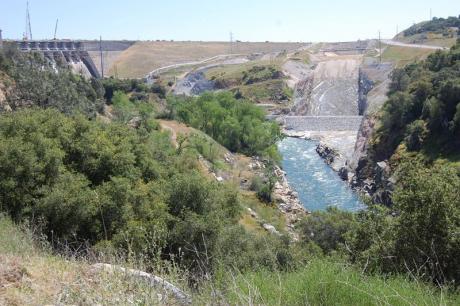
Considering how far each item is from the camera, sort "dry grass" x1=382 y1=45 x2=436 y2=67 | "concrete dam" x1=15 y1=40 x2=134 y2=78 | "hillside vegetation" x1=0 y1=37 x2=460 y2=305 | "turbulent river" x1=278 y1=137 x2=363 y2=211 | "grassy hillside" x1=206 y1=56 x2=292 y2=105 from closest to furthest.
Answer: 1. "hillside vegetation" x1=0 y1=37 x2=460 y2=305
2. "turbulent river" x1=278 y1=137 x2=363 y2=211
3. "concrete dam" x1=15 y1=40 x2=134 y2=78
4. "dry grass" x1=382 y1=45 x2=436 y2=67
5. "grassy hillside" x1=206 y1=56 x2=292 y2=105

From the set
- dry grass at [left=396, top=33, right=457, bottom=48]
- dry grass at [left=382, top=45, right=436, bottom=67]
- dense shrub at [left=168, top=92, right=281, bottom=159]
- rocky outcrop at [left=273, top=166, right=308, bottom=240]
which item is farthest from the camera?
dry grass at [left=396, top=33, right=457, bottom=48]

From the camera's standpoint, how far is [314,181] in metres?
48.0

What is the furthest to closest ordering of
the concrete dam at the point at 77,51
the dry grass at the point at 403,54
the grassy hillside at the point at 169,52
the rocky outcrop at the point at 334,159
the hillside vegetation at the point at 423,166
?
1. the grassy hillside at the point at 169,52
2. the dry grass at the point at 403,54
3. the concrete dam at the point at 77,51
4. the rocky outcrop at the point at 334,159
5. the hillside vegetation at the point at 423,166

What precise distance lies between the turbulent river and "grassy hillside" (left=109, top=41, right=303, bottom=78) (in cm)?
5869

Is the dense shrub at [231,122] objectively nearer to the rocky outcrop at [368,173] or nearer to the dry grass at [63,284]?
the rocky outcrop at [368,173]

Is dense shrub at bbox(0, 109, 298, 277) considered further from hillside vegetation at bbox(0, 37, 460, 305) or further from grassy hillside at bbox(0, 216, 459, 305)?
grassy hillside at bbox(0, 216, 459, 305)

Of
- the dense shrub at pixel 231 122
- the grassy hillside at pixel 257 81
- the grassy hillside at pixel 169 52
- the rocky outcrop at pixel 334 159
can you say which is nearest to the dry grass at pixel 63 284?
the dense shrub at pixel 231 122

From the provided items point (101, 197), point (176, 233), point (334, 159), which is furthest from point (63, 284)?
point (334, 159)

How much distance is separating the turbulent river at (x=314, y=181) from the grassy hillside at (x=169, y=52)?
193ft

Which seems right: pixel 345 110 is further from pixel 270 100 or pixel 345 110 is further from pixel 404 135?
pixel 404 135

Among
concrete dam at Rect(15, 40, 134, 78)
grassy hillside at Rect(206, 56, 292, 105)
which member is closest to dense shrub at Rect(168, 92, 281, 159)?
concrete dam at Rect(15, 40, 134, 78)

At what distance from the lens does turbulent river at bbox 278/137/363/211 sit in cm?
4106

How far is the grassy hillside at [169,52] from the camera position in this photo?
11312 centimetres

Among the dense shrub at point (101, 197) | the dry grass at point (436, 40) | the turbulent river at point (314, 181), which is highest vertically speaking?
the dry grass at point (436, 40)
